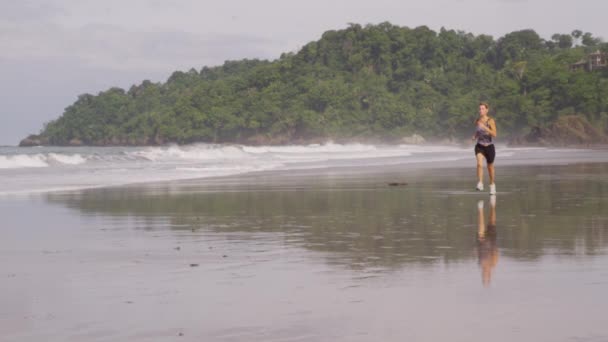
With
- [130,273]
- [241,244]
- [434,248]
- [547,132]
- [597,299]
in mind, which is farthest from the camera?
[547,132]

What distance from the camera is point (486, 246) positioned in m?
9.02

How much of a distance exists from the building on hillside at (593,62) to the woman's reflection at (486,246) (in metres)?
100.0

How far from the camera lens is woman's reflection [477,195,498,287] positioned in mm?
7400

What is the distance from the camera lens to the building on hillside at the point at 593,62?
348 ft

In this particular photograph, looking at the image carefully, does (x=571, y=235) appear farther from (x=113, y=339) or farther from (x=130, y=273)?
(x=113, y=339)

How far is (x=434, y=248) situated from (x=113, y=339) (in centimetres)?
441

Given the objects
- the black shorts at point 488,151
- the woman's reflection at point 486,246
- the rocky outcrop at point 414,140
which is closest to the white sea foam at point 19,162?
the black shorts at point 488,151

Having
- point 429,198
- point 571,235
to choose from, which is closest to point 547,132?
point 429,198

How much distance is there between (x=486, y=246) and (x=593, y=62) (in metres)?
106

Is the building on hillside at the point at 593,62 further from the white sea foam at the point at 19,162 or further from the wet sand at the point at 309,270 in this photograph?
the wet sand at the point at 309,270

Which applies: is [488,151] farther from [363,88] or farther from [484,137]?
[363,88]

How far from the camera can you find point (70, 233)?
36.6 ft

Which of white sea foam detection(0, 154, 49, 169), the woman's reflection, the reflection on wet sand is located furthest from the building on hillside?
the woman's reflection

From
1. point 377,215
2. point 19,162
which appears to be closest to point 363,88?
point 19,162
